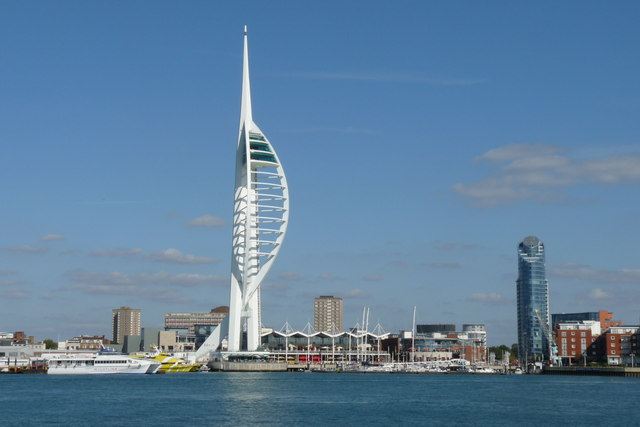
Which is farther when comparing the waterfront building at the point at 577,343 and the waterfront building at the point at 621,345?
the waterfront building at the point at 577,343

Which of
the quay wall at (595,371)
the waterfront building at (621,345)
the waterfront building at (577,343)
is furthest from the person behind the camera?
the waterfront building at (577,343)

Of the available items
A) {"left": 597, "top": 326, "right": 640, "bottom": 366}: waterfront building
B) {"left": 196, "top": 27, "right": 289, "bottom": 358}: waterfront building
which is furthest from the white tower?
{"left": 597, "top": 326, "right": 640, "bottom": 366}: waterfront building

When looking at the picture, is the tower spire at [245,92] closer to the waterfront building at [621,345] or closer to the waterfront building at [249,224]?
the waterfront building at [249,224]

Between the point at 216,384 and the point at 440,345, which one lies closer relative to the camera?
the point at 216,384

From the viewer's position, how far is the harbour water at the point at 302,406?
53875mm

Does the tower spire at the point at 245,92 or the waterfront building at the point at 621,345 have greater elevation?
the tower spire at the point at 245,92

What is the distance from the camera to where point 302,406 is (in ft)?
207

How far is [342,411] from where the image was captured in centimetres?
5959

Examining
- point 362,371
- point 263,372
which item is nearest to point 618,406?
point 263,372

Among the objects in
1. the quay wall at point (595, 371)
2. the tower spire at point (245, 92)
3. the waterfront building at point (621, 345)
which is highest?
the tower spire at point (245, 92)

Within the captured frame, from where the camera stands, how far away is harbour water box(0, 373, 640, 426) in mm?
53875

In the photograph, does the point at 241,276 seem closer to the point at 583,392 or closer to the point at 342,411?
the point at 583,392

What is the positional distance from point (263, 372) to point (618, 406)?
235 ft

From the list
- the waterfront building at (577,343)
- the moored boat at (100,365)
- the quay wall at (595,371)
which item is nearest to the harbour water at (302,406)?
the moored boat at (100,365)
